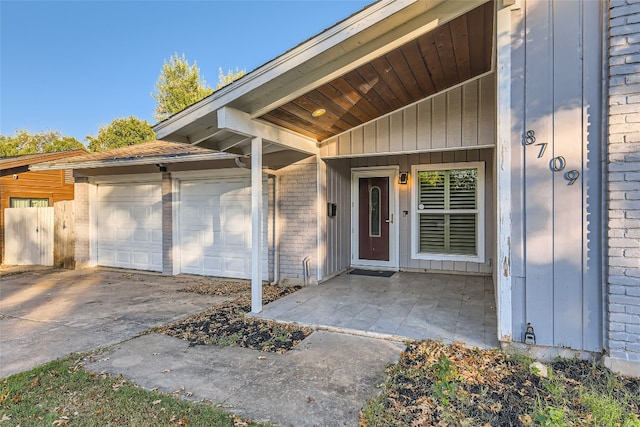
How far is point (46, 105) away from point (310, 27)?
1985cm

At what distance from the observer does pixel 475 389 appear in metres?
2.62

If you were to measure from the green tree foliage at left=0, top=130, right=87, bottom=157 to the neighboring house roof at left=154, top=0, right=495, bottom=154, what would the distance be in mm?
26386

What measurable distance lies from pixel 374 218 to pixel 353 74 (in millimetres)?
4187

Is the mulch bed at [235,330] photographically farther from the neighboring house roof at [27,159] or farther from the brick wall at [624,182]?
the neighboring house roof at [27,159]

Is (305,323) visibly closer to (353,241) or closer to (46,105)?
(353,241)

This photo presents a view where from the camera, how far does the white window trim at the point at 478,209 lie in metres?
6.66

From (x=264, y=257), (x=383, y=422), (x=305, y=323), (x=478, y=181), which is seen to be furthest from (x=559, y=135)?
(x=264, y=257)

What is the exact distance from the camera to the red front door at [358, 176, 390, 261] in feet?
24.6

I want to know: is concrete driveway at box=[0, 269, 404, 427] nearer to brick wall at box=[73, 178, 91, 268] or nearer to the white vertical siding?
the white vertical siding

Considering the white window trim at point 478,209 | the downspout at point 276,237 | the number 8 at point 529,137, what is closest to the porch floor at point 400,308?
the white window trim at point 478,209

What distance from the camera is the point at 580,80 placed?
2914 mm

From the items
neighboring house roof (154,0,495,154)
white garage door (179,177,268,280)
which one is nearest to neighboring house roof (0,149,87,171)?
white garage door (179,177,268,280)

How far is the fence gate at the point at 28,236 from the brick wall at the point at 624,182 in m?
11.5

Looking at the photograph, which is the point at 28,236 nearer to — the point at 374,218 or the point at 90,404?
the point at 90,404
